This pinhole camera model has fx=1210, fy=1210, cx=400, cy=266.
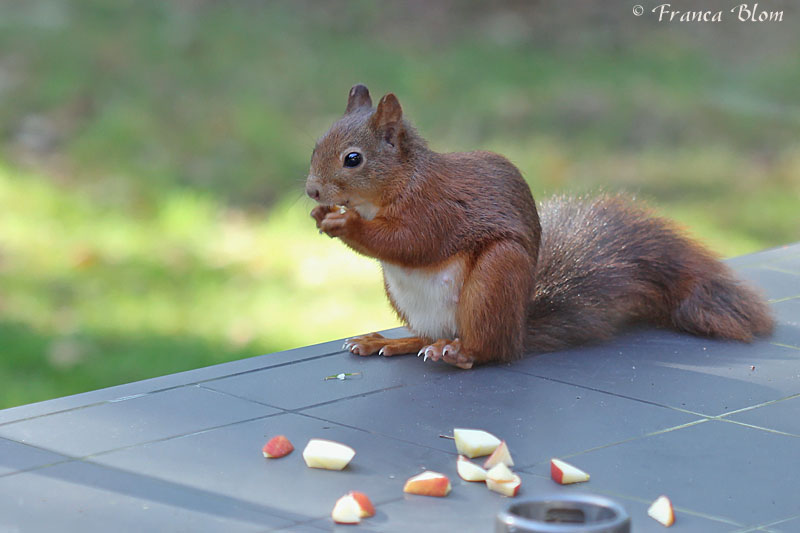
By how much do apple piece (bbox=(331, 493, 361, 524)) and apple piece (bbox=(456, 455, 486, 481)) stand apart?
0.77 feet

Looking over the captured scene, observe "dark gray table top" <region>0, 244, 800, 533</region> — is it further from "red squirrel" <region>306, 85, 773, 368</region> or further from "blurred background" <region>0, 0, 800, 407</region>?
"blurred background" <region>0, 0, 800, 407</region>

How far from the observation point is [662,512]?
188cm

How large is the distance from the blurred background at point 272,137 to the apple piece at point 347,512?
2.22 m

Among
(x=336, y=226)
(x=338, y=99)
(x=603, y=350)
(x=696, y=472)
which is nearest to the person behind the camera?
(x=696, y=472)

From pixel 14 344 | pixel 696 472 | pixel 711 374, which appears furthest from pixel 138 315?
pixel 696 472

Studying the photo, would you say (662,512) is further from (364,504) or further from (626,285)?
(626,285)

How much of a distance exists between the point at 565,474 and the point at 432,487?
229mm

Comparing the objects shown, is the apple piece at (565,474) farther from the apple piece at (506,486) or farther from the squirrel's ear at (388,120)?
the squirrel's ear at (388,120)

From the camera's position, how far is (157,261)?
4977 mm

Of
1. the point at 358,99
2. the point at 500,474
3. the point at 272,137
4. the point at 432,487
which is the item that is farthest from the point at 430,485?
the point at 272,137

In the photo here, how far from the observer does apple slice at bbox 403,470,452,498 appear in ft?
6.49

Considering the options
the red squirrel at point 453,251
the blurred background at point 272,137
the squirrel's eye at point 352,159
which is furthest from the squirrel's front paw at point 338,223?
the blurred background at point 272,137

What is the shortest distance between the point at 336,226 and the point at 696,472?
890mm

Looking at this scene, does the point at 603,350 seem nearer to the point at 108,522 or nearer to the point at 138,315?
the point at 108,522
